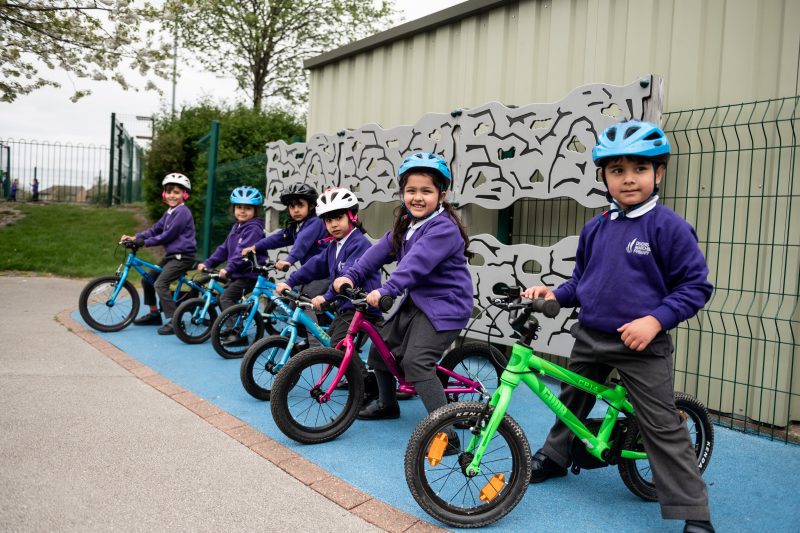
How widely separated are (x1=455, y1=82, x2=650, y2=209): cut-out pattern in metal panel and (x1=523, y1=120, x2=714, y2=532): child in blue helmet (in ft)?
6.05

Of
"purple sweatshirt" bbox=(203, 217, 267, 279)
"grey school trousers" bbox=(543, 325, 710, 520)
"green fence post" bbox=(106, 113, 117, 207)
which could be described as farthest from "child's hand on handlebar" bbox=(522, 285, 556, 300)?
"green fence post" bbox=(106, 113, 117, 207)

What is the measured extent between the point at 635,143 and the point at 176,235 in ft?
19.7

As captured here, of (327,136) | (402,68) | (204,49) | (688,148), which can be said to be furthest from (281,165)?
(204,49)

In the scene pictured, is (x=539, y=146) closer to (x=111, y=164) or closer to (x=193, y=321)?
(x=193, y=321)

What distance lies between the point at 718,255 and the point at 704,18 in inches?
69.7

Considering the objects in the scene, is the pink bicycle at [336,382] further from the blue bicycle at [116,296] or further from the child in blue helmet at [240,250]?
the blue bicycle at [116,296]

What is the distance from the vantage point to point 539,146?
205 inches

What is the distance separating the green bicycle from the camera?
113 inches

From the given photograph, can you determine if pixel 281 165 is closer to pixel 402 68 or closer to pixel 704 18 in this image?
pixel 402 68

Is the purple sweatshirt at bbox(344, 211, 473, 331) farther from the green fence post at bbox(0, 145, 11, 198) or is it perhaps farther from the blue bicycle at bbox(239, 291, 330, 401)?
the green fence post at bbox(0, 145, 11, 198)

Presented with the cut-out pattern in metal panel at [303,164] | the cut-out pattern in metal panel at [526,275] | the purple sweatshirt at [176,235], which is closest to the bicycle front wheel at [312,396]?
the cut-out pattern in metal panel at [526,275]

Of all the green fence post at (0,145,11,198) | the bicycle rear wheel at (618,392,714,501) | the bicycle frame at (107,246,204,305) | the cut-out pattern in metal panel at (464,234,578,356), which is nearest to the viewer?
the bicycle rear wheel at (618,392,714,501)

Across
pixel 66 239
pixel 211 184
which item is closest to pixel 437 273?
pixel 211 184

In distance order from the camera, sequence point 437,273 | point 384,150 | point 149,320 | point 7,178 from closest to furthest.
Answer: point 437,273 < point 384,150 < point 149,320 < point 7,178
